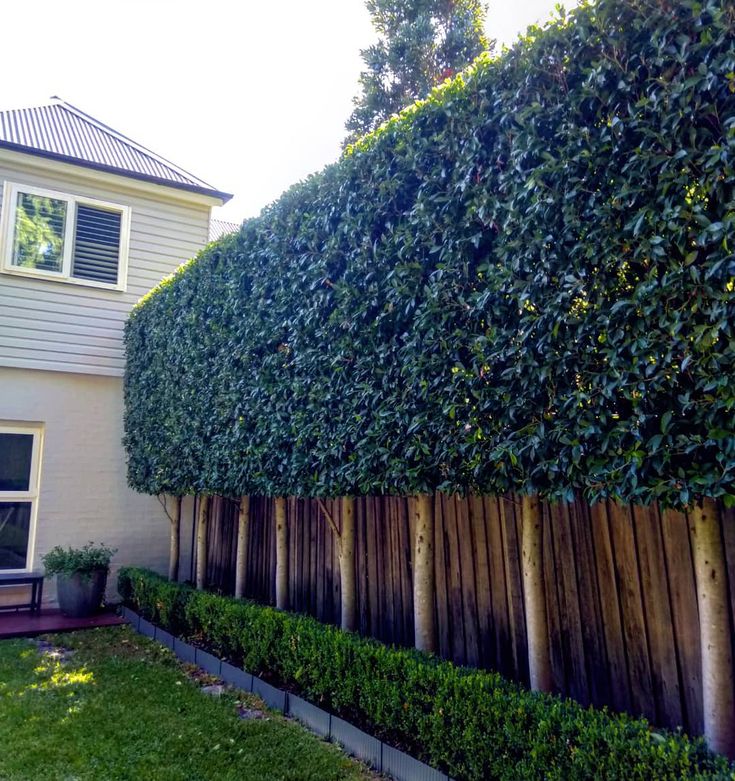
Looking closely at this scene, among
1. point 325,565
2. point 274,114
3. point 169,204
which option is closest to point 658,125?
point 325,565

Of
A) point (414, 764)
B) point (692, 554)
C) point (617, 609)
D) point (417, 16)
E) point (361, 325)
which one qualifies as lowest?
point (414, 764)

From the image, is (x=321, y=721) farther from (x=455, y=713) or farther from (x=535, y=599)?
(x=535, y=599)

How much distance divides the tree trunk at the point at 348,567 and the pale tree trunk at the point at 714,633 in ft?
9.34

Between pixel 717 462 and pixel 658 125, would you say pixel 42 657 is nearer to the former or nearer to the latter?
pixel 717 462

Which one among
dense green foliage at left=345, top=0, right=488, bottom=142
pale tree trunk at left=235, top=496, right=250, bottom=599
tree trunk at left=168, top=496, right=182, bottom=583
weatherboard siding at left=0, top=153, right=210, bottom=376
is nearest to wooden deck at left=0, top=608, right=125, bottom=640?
tree trunk at left=168, top=496, right=182, bottom=583

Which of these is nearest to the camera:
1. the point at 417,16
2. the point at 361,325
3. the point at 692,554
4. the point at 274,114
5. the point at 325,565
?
the point at 692,554

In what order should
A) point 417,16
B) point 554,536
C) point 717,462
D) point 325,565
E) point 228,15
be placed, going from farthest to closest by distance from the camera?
point 417,16
point 228,15
point 325,565
point 554,536
point 717,462

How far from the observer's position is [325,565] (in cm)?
593

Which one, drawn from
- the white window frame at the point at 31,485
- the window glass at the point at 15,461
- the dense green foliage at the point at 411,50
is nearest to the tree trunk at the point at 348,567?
the white window frame at the point at 31,485

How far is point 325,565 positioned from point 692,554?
3.61 m

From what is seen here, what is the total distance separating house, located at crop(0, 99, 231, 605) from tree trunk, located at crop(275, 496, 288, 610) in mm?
3803

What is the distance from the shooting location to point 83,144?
984 cm

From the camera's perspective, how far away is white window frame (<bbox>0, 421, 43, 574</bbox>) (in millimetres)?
8484

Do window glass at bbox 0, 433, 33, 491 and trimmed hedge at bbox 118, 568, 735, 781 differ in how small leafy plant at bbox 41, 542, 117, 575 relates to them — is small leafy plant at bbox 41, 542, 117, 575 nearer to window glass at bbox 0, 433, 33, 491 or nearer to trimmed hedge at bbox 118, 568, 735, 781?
window glass at bbox 0, 433, 33, 491
